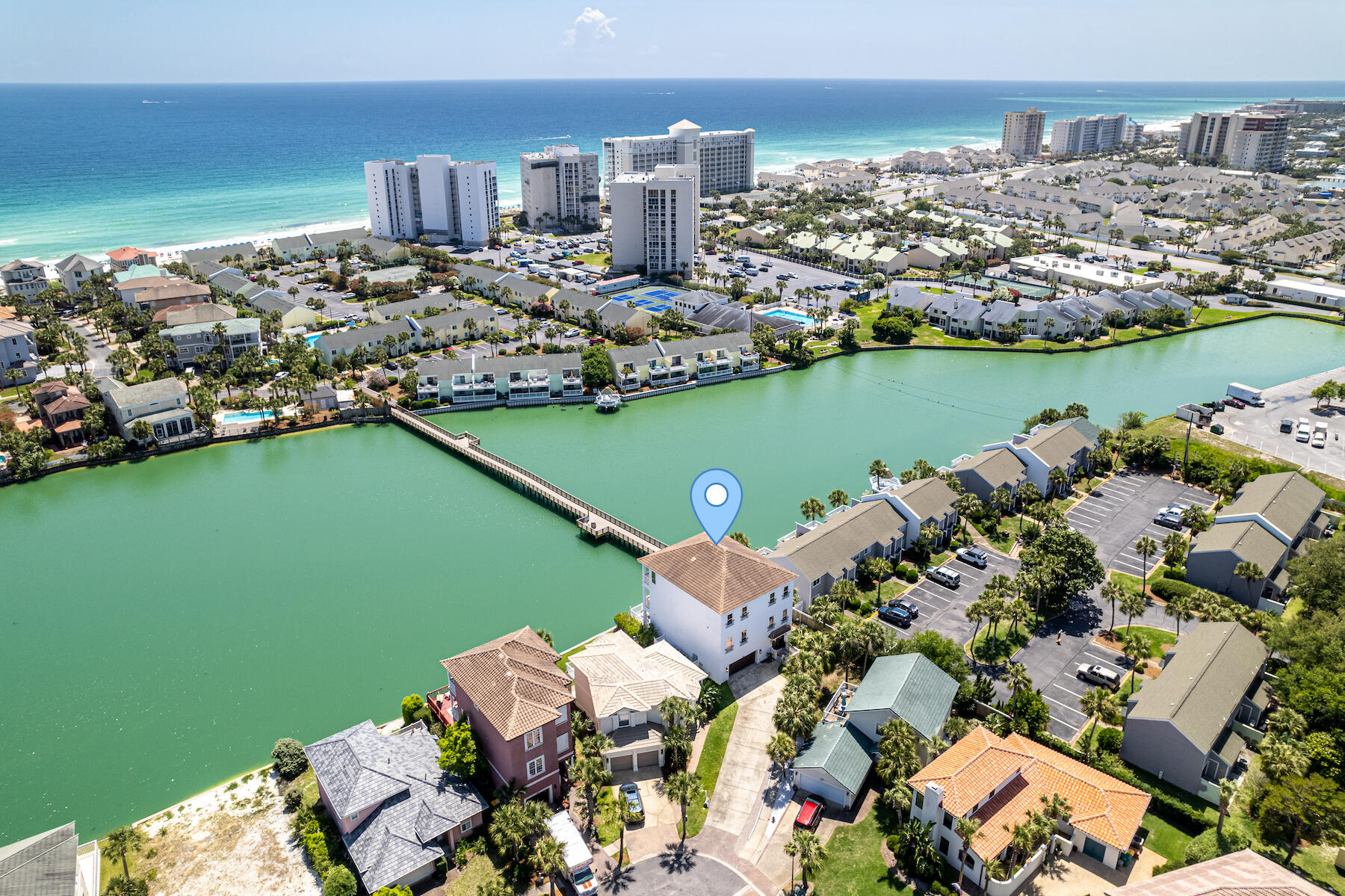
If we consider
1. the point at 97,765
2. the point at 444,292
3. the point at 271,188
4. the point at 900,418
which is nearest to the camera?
the point at 97,765

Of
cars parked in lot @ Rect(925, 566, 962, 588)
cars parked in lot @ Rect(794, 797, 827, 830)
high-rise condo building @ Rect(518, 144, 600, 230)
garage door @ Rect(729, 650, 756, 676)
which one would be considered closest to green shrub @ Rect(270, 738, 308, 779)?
garage door @ Rect(729, 650, 756, 676)

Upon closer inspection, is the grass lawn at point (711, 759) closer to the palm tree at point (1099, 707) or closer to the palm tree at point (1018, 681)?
the palm tree at point (1018, 681)

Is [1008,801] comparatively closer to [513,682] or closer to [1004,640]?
[1004,640]

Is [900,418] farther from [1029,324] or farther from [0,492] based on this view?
[0,492]

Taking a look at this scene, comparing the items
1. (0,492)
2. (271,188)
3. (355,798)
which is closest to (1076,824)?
(355,798)

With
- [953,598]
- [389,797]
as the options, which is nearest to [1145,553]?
[953,598]

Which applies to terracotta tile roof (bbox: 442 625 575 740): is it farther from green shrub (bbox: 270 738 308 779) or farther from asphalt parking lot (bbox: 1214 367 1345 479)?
asphalt parking lot (bbox: 1214 367 1345 479)

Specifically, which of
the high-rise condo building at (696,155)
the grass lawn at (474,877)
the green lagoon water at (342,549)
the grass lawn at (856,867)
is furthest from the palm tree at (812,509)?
the high-rise condo building at (696,155)
